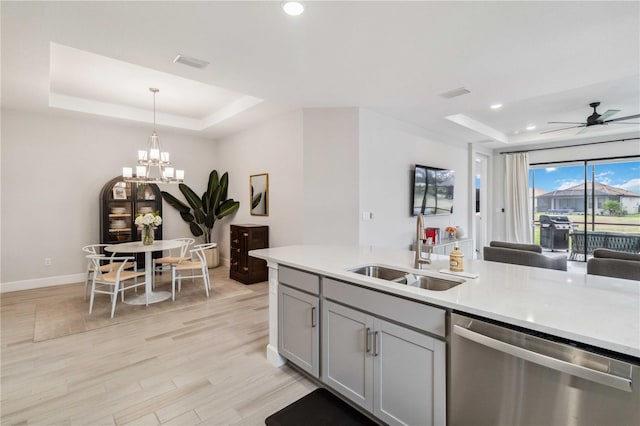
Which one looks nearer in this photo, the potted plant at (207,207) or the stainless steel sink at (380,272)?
the stainless steel sink at (380,272)

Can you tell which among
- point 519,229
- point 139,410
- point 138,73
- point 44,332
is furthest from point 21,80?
point 519,229

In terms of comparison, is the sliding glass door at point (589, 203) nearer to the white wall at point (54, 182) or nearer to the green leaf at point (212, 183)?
the green leaf at point (212, 183)

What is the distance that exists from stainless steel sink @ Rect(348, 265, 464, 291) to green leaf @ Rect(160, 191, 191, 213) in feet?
16.5

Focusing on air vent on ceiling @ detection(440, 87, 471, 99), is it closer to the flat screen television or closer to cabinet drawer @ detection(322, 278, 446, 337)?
the flat screen television

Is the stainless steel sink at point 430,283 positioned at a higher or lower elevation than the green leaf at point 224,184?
lower

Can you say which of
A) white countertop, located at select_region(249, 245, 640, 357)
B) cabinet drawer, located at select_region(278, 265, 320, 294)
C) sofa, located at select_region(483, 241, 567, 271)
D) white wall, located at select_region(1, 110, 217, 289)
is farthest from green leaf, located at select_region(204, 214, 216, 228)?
sofa, located at select_region(483, 241, 567, 271)

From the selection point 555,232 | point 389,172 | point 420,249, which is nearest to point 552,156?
point 555,232

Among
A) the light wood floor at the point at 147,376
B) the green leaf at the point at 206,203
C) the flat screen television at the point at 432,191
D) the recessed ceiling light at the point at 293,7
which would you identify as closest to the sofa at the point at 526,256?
the flat screen television at the point at 432,191

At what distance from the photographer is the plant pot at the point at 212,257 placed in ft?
20.2

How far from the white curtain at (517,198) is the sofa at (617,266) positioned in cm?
481

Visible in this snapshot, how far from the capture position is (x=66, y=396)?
216 cm

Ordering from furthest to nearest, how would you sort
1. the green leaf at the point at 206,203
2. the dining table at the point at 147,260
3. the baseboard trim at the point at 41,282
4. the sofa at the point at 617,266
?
the green leaf at the point at 206,203 < the baseboard trim at the point at 41,282 < the dining table at the point at 147,260 < the sofa at the point at 617,266

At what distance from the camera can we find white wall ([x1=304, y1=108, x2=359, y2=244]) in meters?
4.41

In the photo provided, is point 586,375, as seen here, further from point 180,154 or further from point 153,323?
point 180,154
